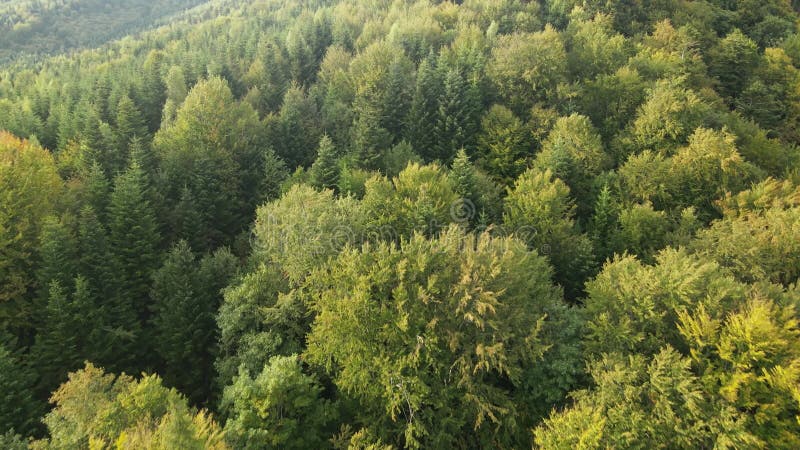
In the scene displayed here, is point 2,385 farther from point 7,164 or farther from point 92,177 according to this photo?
point 92,177

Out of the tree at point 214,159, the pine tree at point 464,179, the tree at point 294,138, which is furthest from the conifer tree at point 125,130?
the pine tree at point 464,179

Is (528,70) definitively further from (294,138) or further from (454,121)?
(294,138)

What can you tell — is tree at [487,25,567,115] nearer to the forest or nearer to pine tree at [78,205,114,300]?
the forest

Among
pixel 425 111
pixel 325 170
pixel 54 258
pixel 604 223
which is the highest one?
pixel 54 258

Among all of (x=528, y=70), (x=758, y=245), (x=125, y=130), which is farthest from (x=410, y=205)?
(x=125, y=130)

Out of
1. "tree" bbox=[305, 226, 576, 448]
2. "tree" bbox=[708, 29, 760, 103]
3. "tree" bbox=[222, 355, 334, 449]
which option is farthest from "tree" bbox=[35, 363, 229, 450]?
"tree" bbox=[708, 29, 760, 103]

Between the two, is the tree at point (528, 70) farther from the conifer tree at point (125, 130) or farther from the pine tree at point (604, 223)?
the conifer tree at point (125, 130)

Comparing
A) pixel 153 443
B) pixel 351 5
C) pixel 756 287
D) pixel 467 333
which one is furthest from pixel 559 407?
pixel 351 5
